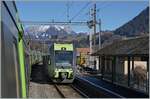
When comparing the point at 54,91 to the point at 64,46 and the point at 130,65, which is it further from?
the point at 130,65

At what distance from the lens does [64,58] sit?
34.5 meters

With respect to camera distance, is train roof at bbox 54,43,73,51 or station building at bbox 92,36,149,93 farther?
train roof at bbox 54,43,73,51

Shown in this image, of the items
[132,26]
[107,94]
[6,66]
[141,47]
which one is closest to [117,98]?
[107,94]

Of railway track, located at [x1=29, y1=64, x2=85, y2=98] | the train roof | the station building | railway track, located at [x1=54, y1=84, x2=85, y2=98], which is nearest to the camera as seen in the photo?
the station building

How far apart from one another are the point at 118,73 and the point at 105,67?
5.53 m

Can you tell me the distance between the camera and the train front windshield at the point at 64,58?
34188mm

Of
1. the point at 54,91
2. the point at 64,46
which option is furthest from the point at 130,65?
the point at 54,91

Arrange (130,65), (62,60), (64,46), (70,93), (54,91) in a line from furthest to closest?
1. (62,60)
2. (64,46)
3. (130,65)
4. (54,91)
5. (70,93)

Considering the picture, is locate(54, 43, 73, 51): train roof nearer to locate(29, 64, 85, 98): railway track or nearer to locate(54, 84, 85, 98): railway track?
locate(29, 64, 85, 98): railway track

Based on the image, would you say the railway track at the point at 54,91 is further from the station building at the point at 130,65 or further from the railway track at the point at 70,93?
the station building at the point at 130,65

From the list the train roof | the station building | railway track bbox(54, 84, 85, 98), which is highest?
the train roof

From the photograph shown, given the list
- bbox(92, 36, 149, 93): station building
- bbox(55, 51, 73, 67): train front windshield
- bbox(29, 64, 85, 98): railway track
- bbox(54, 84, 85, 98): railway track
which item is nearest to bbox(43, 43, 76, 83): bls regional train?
bbox(55, 51, 73, 67): train front windshield

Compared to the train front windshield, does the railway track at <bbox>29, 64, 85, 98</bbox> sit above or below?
below

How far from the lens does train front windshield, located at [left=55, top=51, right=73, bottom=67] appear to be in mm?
34188
